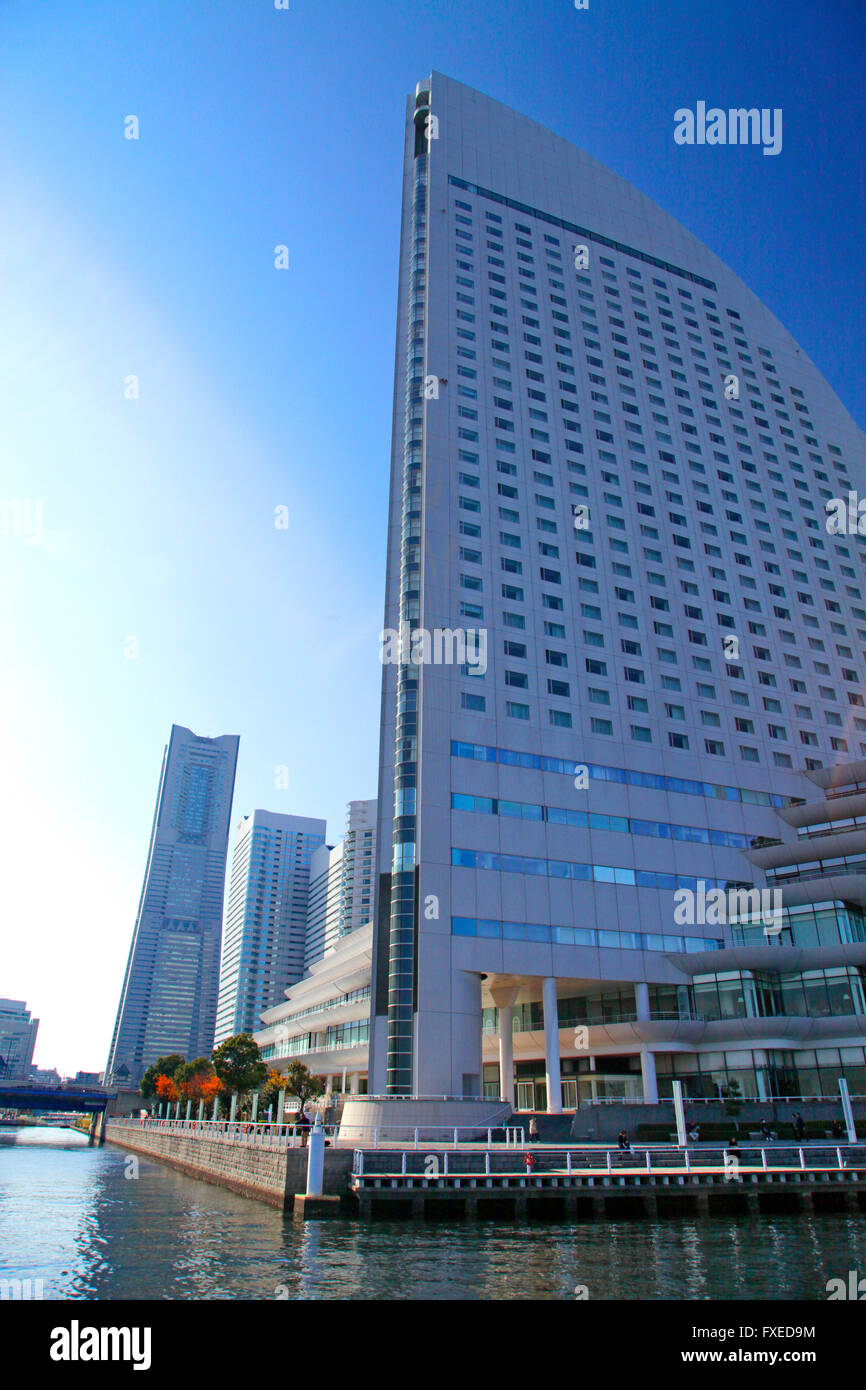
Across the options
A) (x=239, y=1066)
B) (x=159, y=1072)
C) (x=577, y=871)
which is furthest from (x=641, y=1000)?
(x=159, y=1072)

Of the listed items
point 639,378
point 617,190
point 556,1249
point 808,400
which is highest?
point 617,190

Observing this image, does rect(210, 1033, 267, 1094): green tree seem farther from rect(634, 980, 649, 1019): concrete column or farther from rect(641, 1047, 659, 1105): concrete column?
rect(634, 980, 649, 1019): concrete column

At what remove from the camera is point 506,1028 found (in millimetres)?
57188

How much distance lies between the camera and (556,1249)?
74.4 feet

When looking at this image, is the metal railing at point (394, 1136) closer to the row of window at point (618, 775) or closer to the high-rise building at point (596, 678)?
the high-rise building at point (596, 678)

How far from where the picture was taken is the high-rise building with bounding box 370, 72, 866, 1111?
55.0 m

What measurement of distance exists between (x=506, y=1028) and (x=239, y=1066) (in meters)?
30.8

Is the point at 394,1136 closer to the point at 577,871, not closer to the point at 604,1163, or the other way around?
the point at 604,1163

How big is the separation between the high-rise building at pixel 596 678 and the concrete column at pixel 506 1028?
261 millimetres

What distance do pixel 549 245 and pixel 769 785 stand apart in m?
59.8

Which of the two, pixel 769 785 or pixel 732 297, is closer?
pixel 769 785
